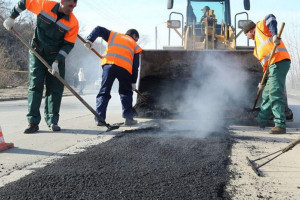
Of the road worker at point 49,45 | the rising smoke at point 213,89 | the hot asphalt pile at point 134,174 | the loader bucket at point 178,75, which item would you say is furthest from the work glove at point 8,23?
the rising smoke at point 213,89

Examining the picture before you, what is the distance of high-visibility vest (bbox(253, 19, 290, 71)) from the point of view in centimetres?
504

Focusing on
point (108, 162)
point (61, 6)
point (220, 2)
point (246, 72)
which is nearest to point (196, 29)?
point (220, 2)

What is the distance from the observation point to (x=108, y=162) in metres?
2.98

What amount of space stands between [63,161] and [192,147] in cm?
140

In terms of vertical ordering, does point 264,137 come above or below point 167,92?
below

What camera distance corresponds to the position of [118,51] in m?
5.50

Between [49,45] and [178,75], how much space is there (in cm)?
263

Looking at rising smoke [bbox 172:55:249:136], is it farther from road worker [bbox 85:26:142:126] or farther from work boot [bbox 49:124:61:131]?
work boot [bbox 49:124:61:131]

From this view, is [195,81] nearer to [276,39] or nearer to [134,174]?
[276,39]

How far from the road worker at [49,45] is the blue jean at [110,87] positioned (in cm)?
72

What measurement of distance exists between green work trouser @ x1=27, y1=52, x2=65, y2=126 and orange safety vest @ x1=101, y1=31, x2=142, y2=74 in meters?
0.85

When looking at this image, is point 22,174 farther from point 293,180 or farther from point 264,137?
point 264,137

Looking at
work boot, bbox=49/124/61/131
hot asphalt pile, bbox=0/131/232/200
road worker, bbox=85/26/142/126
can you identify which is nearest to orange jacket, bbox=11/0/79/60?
road worker, bbox=85/26/142/126

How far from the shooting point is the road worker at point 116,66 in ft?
→ 17.8
